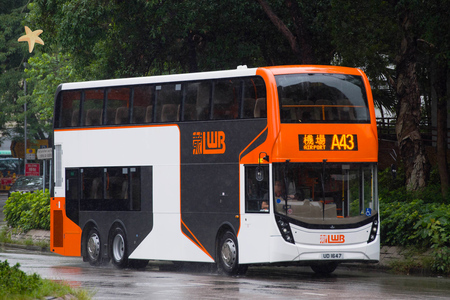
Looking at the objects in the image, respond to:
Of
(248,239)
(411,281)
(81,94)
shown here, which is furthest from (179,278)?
(81,94)

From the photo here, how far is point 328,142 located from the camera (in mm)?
15945

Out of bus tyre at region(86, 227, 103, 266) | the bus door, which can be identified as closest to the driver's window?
the bus door

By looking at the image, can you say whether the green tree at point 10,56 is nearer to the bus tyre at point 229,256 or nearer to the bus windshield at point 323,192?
the bus tyre at point 229,256

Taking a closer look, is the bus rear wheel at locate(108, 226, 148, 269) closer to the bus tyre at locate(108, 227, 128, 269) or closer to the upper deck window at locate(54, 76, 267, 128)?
the bus tyre at locate(108, 227, 128, 269)

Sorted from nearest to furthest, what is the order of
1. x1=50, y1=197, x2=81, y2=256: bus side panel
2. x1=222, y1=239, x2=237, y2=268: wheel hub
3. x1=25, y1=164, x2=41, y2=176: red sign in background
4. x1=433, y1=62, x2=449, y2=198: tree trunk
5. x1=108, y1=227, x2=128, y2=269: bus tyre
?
x1=222, y1=239, x2=237, y2=268: wheel hub
x1=108, y1=227, x2=128, y2=269: bus tyre
x1=50, y1=197, x2=81, y2=256: bus side panel
x1=433, y1=62, x2=449, y2=198: tree trunk
x1=25, y1=164, x2=41, y2=176: red sign in background

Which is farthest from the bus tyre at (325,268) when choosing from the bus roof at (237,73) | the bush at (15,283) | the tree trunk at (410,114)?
the bush at (15,283)

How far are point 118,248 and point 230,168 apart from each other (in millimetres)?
4215

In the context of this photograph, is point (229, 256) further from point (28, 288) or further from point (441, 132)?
point (441, 132)

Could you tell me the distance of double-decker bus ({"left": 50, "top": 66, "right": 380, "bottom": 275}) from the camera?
15719 millimetres

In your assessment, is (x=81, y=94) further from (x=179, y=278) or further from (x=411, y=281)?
(x=411, y=281)

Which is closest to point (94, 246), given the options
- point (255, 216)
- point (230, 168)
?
point (230, 168)

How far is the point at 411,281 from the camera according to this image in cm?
1548

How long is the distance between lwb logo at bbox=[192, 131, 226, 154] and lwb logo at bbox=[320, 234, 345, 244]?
9.06 feet

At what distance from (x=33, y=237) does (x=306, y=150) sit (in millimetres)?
13885
